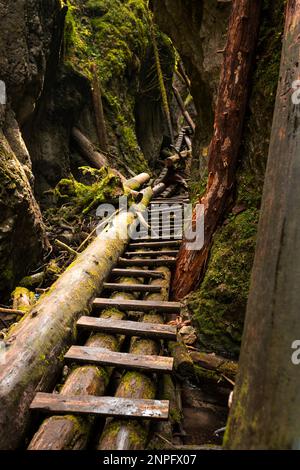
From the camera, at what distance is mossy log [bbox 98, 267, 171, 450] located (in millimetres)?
1991

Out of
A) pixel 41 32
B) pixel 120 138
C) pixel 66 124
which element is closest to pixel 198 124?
pixel 41 32

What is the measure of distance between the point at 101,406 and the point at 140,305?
137 cm

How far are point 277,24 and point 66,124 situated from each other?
895 cm

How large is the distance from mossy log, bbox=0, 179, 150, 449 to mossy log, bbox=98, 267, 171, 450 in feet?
1.66

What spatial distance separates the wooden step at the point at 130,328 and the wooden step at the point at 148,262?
155cm

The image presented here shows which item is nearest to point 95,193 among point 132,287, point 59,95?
point 132,287

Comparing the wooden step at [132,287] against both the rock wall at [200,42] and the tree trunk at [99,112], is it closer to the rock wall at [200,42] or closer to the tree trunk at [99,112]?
the rock wall at [200,42]

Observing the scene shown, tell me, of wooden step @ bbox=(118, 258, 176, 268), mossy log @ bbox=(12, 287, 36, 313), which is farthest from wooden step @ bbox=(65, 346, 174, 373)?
mossy log @ bbox=(12, 287, 36, 313)

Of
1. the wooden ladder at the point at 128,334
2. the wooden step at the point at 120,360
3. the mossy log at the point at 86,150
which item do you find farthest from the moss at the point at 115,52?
the wooden step at the point at 120,360

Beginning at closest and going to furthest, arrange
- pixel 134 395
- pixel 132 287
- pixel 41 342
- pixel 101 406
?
1. pixel 101 406
2. pixel 134 395
3. pixel 41 342
4. pixel 132 287

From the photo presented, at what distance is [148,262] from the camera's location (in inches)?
184

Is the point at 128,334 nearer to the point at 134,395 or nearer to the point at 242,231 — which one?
the point at 134,395

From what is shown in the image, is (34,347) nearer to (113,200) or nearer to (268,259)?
(268,259)

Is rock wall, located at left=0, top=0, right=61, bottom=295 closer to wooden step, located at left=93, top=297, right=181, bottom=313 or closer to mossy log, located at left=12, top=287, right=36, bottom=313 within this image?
mossy log, located at left=12, top=287, right=36, bottom=313
